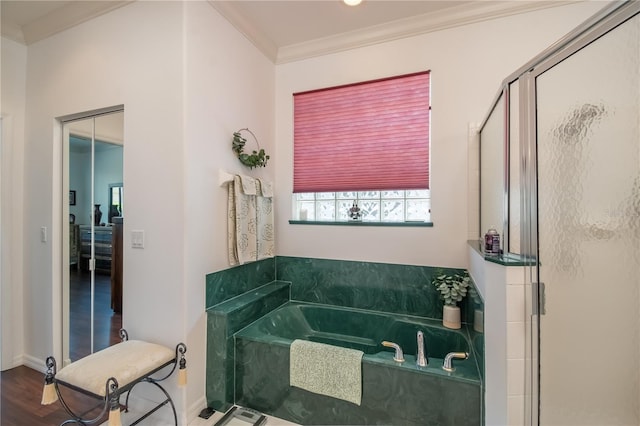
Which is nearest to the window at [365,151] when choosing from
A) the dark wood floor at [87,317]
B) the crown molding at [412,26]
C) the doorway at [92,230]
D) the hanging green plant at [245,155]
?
the crown molding at [412,26]

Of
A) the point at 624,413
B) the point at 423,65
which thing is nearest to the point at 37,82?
the point at 423,65

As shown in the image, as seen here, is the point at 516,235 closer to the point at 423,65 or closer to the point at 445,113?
the point at 445,113

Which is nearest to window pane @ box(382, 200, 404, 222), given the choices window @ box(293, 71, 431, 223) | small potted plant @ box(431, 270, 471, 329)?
window @ box(293, 71, 431, 223)

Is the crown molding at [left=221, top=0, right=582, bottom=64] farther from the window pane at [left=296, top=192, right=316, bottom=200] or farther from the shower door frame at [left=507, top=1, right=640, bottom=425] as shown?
the window pane at [left=296, top=192, right=316, bottom=200]

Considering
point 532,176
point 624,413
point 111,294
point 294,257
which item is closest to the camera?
point 624,413

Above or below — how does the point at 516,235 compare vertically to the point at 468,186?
below

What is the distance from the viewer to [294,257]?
2.69m

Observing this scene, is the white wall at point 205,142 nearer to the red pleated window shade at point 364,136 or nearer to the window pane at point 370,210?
the red pleated window shade at point 364,136

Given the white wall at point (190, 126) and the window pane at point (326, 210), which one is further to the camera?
the window pane at point (326, 210)

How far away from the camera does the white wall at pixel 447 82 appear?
2.03 meters

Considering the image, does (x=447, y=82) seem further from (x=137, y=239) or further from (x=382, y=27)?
(x=137, y=239)

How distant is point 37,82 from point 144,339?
2400 millimetres

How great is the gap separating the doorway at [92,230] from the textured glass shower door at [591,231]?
259cm

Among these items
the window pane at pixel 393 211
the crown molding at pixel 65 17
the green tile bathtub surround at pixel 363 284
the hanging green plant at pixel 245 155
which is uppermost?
the crown molding at pixel 65 17
